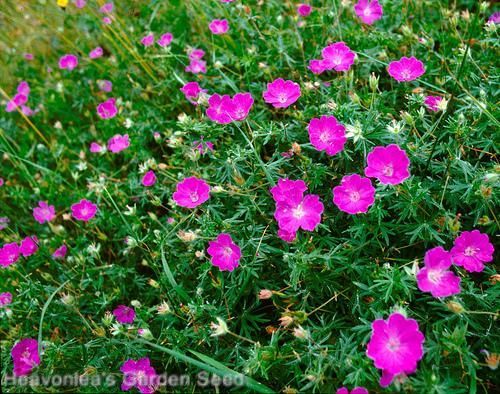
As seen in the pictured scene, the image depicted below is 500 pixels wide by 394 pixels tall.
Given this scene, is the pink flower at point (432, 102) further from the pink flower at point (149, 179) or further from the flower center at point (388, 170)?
the pink flower at point (149, 179)

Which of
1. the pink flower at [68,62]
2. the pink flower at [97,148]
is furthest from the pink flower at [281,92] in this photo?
the pink flower at [68,62]

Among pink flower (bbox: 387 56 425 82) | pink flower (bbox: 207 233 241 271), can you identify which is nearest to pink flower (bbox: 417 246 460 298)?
pink flower (bbox: 207 233 241 271)

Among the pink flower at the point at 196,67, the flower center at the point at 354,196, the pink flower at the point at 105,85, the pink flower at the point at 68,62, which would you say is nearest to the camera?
the flower center at the point at 354,196

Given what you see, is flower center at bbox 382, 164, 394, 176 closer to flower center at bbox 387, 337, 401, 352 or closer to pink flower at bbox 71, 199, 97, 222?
flower center at bbox 387, 337, 401, 352

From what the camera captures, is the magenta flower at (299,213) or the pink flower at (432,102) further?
the pink flower at (432,102)

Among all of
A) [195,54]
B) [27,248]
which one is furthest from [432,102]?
[27,248]

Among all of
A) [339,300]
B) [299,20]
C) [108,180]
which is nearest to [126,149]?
[108,180]

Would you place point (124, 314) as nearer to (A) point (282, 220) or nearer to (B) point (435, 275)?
(A) point (282, 220)
